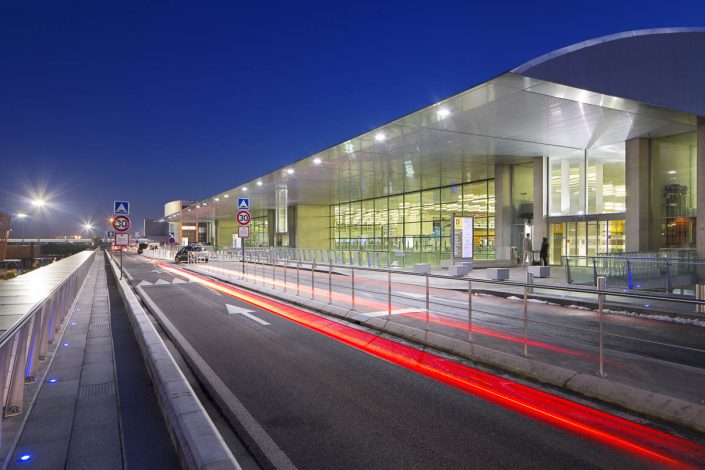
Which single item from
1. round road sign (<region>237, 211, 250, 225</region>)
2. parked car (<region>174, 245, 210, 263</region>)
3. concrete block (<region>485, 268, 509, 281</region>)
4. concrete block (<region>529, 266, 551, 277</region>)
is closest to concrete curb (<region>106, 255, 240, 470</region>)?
concrete block (<region>485, 268, 509, 281</region>)

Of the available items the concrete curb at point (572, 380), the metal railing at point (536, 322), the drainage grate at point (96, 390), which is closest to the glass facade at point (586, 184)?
the metal railing at point (536, 322)

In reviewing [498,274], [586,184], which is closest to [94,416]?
[498,274]

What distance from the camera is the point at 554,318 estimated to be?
11.1m

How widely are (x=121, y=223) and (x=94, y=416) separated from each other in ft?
63.2

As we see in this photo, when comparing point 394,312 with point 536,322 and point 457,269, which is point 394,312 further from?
point 457,269

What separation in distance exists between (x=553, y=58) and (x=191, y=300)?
13.2 metres

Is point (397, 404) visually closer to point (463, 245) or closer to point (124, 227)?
point (463, 245)

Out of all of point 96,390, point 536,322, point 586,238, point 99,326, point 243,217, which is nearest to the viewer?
point 96,390

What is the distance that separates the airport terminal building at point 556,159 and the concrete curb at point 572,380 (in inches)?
293

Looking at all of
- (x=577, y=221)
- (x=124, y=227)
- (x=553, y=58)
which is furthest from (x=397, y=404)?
(x=577, y=221)

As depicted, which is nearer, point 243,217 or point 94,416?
point 94,416

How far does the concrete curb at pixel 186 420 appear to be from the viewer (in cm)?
368

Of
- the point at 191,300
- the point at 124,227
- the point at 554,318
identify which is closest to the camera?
the point at 554,318

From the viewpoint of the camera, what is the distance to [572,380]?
19.4 feet
